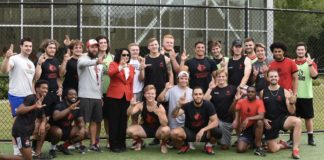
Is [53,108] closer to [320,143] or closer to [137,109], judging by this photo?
[137,109]

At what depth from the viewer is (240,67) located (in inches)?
366

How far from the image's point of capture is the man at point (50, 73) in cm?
843

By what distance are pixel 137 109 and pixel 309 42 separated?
86.6 feet

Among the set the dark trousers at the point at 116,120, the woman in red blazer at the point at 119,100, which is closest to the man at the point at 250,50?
the woman in red blazer at the point at 119,100

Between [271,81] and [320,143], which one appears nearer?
[271,81]

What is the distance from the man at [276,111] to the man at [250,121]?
0.49ft

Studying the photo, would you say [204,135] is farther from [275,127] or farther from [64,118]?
[64,118]

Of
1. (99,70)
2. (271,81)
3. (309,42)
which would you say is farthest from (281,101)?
(309,42)

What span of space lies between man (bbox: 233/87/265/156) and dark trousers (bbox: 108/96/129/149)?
190 centimetres

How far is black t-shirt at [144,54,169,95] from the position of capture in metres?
9.04

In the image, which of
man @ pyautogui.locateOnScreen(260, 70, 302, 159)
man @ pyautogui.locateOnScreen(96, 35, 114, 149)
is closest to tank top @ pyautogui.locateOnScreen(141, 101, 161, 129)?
man @ pyautogui.locateOnScreen(96, 35, 114, 149)

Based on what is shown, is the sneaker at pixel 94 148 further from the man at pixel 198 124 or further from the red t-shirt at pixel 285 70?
the red t-shirt at pixel 285 70

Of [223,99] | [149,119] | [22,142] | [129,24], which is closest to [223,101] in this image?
[223,99]

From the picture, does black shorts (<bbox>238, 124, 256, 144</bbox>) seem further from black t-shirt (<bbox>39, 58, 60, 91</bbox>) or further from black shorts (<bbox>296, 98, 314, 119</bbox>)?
black t-shirt (<bbox>39, 58, 60, 91</bbox>)
